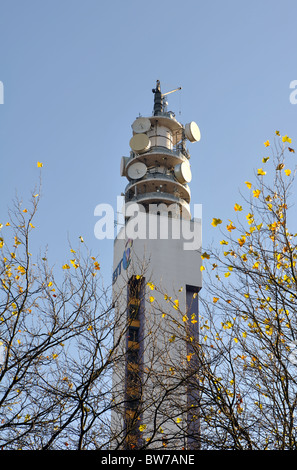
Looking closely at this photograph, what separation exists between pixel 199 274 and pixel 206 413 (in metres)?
35.3

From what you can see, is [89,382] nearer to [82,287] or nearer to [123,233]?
[82,287]

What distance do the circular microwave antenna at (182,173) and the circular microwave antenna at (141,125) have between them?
524cm

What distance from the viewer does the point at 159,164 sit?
53469 millimetres

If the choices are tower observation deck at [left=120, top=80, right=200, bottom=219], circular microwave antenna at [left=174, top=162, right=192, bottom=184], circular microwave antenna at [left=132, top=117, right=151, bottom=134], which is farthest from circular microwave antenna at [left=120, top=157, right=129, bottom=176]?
circular microwave antenna at [left=174, top=162, right=192, bottom=184]

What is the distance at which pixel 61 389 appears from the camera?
35.8ft

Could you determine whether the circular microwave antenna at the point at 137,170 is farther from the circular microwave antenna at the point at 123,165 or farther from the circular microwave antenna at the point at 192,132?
the circular microwave antenna at the point at 192,132

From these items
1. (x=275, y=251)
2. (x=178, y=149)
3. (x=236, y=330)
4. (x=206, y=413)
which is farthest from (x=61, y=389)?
(x=178, y=149)

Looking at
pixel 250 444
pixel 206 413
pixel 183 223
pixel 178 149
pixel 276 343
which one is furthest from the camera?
pixel 178 149

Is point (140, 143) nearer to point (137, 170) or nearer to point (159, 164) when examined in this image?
point (137, 170)

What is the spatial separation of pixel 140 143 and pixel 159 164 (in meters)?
3.27

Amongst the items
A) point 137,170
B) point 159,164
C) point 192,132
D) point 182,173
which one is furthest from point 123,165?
point 192,132

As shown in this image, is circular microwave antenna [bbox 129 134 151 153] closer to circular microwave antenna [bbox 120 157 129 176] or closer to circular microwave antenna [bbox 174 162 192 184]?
circular microwave antenna [bbox 120 157 129 176]

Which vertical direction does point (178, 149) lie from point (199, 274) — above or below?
above

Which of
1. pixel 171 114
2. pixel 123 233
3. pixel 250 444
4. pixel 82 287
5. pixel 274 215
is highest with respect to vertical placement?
pixel 171 114
